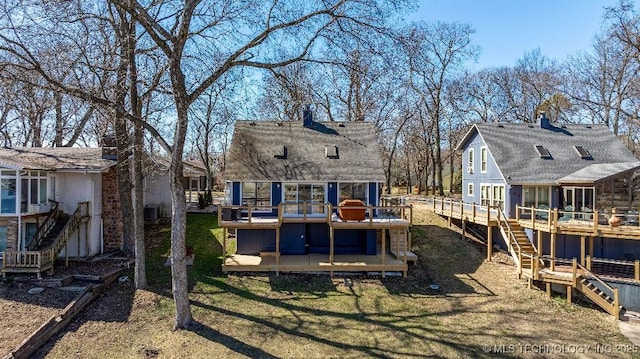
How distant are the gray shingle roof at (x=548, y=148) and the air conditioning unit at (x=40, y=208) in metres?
19.2

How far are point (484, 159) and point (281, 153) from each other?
10.8 m

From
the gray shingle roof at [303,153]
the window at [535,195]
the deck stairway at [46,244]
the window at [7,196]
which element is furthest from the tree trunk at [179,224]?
the window at [535,195]

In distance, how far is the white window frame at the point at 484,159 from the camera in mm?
20016

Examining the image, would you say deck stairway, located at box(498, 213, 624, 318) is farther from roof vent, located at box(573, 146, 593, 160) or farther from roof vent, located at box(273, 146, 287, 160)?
roof vent, located at box(273, 146, 287, 160)

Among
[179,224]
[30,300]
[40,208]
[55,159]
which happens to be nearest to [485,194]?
[179,224]

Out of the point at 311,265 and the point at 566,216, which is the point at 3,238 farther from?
the point at 566,216

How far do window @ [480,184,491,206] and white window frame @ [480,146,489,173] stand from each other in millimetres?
851

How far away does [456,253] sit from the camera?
57.9 feet

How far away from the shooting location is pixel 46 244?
13469mm

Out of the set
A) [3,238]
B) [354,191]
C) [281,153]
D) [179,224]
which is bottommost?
[3,238]

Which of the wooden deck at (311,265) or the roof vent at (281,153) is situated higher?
the roof vent at (281,153)

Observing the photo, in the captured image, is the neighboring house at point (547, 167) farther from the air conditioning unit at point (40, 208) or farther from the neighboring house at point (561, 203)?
the air conditioning unit at point (40, 208)

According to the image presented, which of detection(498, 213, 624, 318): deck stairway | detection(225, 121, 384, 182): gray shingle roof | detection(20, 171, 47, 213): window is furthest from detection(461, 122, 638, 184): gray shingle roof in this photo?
detection(20, 171, 47, 213): window

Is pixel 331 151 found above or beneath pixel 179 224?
above
